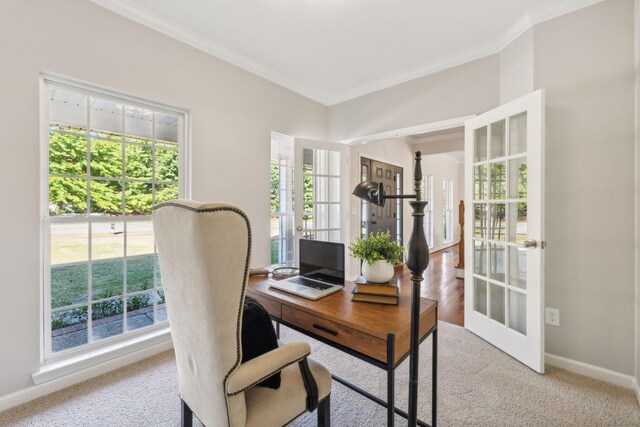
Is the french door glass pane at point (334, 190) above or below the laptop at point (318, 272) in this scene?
above

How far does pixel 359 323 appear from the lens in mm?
1178

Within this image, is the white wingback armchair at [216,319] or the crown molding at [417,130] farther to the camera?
the crown molding at [417,130]

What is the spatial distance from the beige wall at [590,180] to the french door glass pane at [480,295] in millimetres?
475

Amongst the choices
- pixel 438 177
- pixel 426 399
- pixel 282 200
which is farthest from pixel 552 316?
pixel 438 177

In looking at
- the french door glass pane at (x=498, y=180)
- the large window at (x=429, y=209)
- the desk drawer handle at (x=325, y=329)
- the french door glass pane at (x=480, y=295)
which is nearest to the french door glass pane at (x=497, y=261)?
the french door glass pane at (x=480, y=295)

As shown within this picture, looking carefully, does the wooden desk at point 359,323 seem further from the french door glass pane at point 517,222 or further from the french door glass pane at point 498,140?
the french door glass pane at point 498,140

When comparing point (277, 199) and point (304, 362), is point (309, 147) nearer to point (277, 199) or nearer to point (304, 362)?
point (277, 199)

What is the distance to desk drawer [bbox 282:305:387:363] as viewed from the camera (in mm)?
1122

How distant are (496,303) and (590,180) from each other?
1.19 m

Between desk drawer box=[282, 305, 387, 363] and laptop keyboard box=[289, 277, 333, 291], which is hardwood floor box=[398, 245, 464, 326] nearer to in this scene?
laptop keyboard box=[289, 277, 333, 291]

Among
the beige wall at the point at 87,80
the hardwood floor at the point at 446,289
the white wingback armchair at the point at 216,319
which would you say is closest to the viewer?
the white wingback armchair at the point at 216,319

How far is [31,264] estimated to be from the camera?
1.83 m

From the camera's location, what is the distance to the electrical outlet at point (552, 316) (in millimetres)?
2199

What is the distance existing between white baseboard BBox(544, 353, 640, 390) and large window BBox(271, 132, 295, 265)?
2.69m
